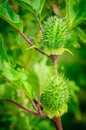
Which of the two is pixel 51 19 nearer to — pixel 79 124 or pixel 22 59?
pixel 22 59

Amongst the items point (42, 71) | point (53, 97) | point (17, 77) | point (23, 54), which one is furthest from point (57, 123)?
point (23, 54)

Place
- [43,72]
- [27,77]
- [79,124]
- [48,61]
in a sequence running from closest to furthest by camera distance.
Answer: [43,72]
[27,77]
[48,61]
[79,124]

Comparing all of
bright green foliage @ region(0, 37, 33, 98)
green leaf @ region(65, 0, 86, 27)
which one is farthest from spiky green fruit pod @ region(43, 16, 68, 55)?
bright green foliage @ region(0, 37, 33, 98)

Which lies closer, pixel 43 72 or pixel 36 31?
pixel 43 72

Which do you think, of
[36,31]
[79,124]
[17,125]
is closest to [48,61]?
[36,31]

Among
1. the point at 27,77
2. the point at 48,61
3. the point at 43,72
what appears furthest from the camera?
the point at 48,61

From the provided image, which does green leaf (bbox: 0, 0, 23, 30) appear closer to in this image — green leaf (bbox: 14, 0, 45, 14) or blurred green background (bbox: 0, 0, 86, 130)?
green leaf (bbox: 14, 0, 45, 14)

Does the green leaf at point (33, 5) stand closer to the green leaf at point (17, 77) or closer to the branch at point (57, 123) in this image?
the green leaf at point (17, 77)
